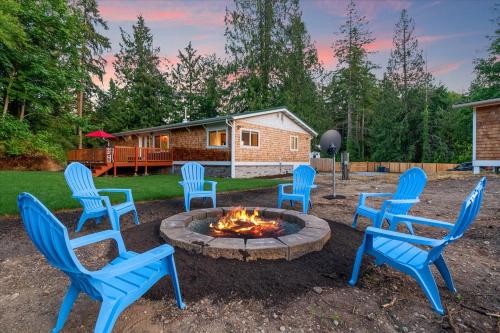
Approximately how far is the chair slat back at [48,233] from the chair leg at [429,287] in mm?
2273

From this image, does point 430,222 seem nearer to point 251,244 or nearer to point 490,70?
point 251,244

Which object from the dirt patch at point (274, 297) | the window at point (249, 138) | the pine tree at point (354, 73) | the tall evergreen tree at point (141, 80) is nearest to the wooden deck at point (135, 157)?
the window at point (249, 138)

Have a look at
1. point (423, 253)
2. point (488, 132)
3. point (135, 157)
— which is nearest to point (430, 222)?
point (423, 253)

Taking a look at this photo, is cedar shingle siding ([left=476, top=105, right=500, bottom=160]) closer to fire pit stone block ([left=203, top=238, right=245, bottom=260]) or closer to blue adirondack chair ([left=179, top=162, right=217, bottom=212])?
blue adirondack chair ([left=179, top=162, right=217, bottom=212])

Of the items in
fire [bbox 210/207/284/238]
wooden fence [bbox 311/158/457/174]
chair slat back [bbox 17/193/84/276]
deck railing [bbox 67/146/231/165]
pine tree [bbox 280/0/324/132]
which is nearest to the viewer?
chair slat back [bbox 17/193/84/276]

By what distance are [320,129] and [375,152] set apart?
244 inches

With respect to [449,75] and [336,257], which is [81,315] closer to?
[336,257]

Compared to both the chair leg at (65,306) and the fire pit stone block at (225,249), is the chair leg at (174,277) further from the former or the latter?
the fire pit stone block at (225,249)

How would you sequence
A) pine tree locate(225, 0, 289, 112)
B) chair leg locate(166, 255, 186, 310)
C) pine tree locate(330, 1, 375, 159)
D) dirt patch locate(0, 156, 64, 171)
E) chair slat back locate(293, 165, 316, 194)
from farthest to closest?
pine tree locate(330, 1, 375, 159) → pine tree locate(225, 0, 289, 112) → dirt patch locate(0, 156, 64, 171) → chair slat back locate(293, 165, 316, 194) → chair leg locate(166, 255, 186, 310)

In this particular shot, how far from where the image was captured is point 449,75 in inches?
930

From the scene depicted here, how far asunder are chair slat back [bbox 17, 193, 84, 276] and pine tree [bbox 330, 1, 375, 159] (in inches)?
1155

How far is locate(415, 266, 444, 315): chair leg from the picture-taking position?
1.87 meters

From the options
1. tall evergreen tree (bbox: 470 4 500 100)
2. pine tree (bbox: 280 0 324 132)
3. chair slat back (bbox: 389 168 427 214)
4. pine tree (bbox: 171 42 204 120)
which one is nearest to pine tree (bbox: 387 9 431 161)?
tall evergreen tree (bbox: 470 4 500 100)

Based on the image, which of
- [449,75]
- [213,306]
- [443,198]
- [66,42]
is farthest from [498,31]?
[66,42]
